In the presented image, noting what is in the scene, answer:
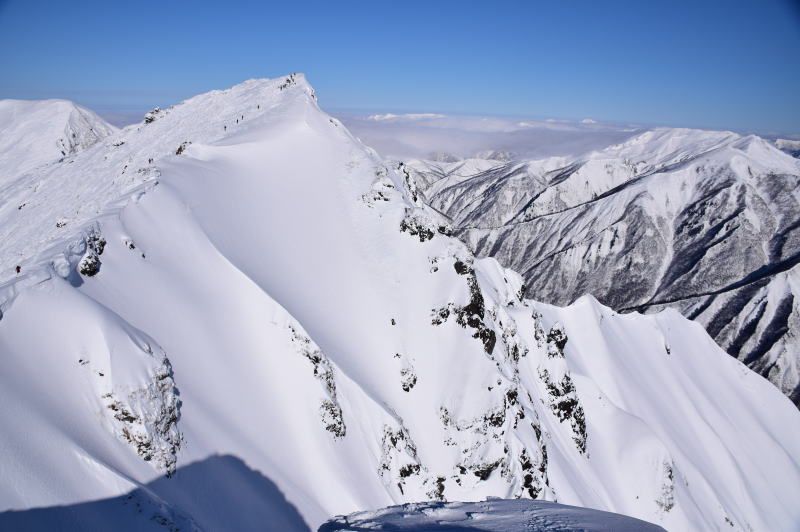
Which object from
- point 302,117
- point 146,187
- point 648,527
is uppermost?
point 302,117

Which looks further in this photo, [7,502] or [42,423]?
[42,423]

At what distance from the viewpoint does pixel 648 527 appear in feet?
27.8

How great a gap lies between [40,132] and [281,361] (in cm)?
14207

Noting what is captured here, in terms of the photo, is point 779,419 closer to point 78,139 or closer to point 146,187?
point 146,187

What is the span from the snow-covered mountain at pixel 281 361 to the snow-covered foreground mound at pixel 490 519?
25.7 ft

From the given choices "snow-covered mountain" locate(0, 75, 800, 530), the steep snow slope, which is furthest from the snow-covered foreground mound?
the steep snow slope

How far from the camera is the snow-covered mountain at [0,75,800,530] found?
1562 cm

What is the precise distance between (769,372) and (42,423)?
185239 mm

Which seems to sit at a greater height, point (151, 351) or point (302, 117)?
point (302, 117)

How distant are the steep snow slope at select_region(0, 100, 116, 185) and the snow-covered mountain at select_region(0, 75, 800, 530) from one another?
4831 centimetres

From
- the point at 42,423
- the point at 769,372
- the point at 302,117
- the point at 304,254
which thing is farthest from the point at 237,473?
the point at 769,372

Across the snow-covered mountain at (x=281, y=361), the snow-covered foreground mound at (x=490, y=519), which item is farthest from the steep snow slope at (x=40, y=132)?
the snow-covered foreground mound at (x=490, y=519)

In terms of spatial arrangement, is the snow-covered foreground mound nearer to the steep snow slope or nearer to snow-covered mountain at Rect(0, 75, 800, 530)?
A: snow-covered mountain at Rect(0, 75, 800, 530)

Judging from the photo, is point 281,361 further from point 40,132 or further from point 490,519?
point 40,132
